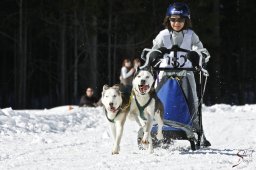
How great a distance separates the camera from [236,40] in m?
30.9

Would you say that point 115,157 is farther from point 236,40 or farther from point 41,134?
point 236,40

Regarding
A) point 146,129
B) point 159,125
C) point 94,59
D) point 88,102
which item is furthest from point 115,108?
point 94,59

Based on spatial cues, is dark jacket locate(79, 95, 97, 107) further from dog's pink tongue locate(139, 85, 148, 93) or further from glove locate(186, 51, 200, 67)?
dog's pink tongue locate(139, 85, 148, 93)

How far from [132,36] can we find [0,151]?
18350 millimetres

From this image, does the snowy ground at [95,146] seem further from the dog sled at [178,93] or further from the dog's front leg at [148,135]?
the dog sled at [178,93]

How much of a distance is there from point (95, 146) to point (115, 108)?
1.75 m

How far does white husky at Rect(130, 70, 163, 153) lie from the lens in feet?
21.5

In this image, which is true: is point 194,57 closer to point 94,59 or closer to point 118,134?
point 118,134

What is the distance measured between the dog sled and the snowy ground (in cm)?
23

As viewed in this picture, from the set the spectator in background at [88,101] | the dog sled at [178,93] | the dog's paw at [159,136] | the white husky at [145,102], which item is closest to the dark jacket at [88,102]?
the spectator in background at [88,101]

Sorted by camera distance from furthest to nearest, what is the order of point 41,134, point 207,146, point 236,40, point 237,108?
point 236,40 → point 237,108 → point 41,134 → point 207,146

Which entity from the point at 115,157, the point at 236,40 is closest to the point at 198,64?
the point at 115,157

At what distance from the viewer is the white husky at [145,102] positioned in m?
6.55

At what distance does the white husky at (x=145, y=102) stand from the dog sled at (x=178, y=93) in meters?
0.52
